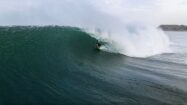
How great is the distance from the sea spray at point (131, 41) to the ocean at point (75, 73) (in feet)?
0.65

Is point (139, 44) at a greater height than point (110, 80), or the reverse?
point (139, 44)

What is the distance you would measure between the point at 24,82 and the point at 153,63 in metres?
11.1

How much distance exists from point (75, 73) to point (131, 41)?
14.5 metres

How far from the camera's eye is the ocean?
37.2 ft

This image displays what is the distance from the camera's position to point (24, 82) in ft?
41.1

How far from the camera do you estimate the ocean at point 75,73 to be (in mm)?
11328

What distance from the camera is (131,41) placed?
2858 cm

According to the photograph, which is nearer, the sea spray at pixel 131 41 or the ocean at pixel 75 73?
the ocean at pixel 75 73

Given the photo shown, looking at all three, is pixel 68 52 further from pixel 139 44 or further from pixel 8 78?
pixel 139 44

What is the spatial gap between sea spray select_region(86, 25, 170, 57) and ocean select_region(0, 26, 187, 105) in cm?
20

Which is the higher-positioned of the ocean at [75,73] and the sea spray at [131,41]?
the sea spray at [131,41]

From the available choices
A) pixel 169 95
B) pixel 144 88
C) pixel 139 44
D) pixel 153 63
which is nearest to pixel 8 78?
pixel 144 88

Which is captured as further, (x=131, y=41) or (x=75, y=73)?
(x=131, y=41)

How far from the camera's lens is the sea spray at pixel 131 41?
25719mm
